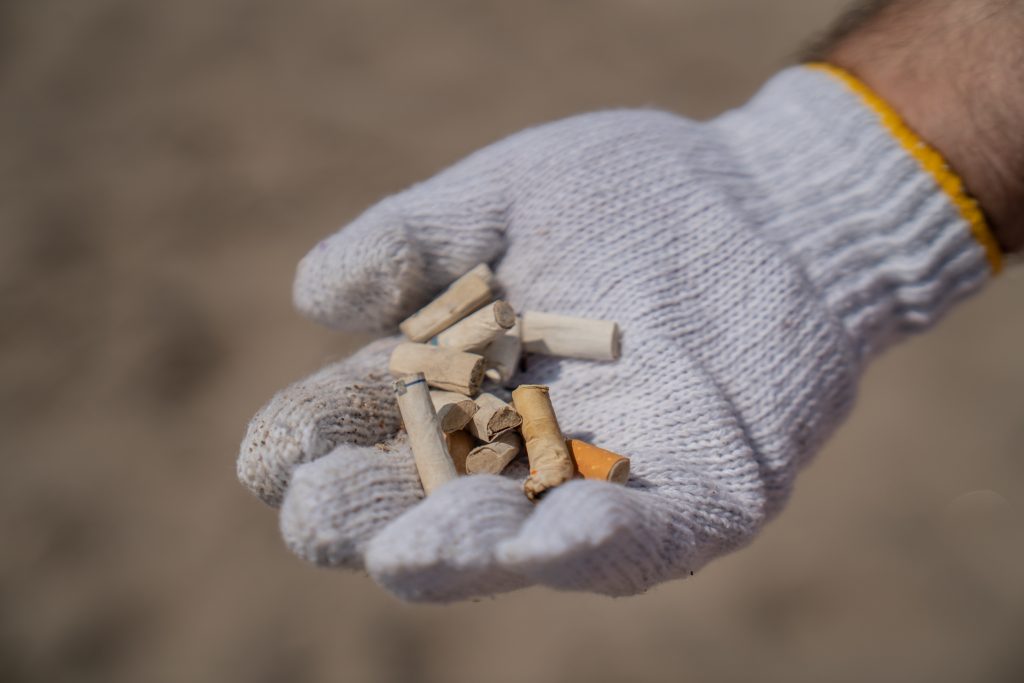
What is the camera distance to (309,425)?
1803 mm

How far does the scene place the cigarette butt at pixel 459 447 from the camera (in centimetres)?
197

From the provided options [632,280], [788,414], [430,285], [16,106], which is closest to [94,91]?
[16,106]

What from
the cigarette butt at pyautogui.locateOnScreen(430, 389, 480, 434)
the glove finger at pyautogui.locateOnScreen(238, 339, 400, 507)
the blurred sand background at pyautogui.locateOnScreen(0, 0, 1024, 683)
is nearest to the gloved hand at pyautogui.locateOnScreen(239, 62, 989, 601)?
the glove finger at pyautogui.locateOnScreen(238, 339, 400, 507)

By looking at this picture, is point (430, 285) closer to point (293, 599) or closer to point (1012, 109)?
point (1012, 109)

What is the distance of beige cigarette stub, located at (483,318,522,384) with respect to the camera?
7.04 feet

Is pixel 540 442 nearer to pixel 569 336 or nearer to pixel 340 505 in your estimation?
pixel 569 336

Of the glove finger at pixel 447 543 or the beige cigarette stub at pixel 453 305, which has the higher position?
the beige cigarette stub at pixel 453 305

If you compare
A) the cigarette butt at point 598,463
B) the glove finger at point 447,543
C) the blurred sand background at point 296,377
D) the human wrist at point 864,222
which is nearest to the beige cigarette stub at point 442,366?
the cigarette butt at point 598,463

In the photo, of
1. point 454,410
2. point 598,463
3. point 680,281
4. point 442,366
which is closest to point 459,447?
point 454,410

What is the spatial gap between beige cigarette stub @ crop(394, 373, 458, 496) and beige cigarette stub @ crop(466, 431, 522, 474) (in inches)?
2.9

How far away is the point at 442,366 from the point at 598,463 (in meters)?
0.48

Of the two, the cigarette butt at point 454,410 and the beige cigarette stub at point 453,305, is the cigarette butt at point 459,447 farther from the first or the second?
the beige cigarette stub at point 453,305

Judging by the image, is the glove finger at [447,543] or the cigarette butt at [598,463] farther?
the cigarette butt at [598,463]

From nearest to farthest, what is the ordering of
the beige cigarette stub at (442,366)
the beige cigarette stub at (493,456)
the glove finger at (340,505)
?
the glove finger at (340,505)
the beige cigarette stub at (493,456)
the beige cigarette stub at (442,366)
